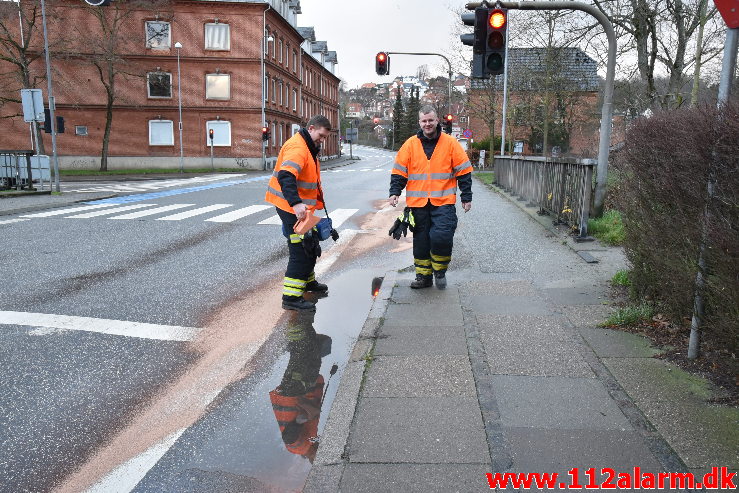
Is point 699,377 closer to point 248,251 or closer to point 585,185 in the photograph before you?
point 585,185

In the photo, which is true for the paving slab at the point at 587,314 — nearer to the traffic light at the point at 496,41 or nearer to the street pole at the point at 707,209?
the street pole at the point at 707,209

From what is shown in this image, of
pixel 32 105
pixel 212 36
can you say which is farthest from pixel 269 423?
pixel 212 36

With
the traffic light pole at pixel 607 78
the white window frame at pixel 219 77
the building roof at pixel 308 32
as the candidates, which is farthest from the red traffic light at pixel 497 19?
the building roof at pixel 308 32

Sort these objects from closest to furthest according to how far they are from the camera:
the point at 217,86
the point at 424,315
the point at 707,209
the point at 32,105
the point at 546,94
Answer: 1. the point at 707,209
2. the point at 424,315
3. the point at 32,105
4. the point at 546,94
5. the point at 217,86

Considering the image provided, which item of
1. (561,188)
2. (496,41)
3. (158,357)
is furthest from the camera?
(561,188)

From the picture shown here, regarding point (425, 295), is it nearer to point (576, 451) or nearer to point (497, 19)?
point (576, 451)

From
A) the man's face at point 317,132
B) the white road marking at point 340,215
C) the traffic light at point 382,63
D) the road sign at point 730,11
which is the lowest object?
the white road marking at point 340,215

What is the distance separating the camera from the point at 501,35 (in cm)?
973

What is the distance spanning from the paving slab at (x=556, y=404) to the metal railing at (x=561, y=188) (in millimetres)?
5604

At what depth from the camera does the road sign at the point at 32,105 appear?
18984mm

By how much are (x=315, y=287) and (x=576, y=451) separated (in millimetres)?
4195

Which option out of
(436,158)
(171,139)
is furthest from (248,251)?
(171,139)

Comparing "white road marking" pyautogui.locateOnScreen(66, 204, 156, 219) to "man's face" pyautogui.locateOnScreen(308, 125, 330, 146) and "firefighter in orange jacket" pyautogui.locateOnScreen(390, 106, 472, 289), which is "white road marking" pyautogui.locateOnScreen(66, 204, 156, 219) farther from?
"firefighter in orange jacket" pyautogui.locateOnScreen(390, 106, 472, 289)

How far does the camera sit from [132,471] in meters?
3.07
